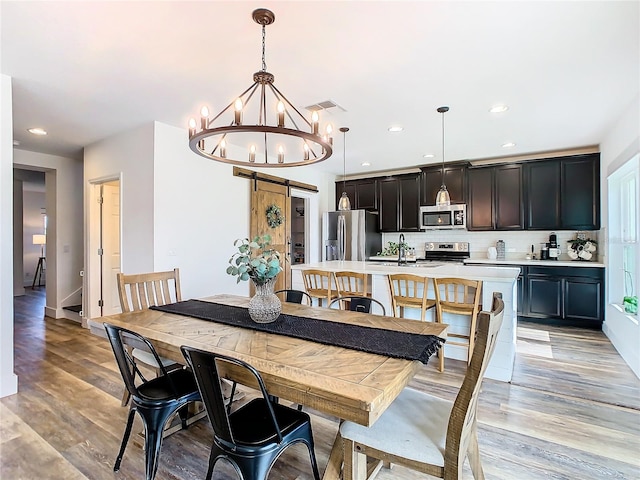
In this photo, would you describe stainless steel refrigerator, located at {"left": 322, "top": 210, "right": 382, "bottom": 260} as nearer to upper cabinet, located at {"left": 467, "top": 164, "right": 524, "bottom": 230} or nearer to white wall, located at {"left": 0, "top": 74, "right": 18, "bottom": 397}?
upper cabinet, located at {"left": 467, "top": 164, "right": 524, "bottom": 230}

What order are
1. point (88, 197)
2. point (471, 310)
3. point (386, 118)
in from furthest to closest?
point (88, 197)
point (386, 118)
point (471, 310)

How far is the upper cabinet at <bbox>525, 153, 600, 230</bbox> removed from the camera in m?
4.84

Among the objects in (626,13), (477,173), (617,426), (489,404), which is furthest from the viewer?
(477,173)

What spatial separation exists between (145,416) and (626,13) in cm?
350

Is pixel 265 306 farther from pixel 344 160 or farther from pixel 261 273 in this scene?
pixel 344 160

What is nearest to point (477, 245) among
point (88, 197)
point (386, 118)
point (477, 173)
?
point (477, 173)

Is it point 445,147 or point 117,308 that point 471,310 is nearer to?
point 445,147

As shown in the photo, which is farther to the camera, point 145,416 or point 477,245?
point 477,245

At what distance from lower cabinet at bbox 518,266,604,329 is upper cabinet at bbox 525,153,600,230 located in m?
0.74

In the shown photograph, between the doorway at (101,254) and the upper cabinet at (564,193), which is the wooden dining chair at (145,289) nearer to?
the doorway at (101,254)

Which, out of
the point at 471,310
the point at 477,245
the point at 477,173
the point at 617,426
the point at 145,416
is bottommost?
the point at 617,426

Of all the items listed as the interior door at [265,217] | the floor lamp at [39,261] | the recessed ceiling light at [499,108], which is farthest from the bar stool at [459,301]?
the floor lamp at [39,261]

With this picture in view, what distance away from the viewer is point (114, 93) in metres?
3.10

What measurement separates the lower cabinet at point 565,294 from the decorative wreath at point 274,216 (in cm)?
378
